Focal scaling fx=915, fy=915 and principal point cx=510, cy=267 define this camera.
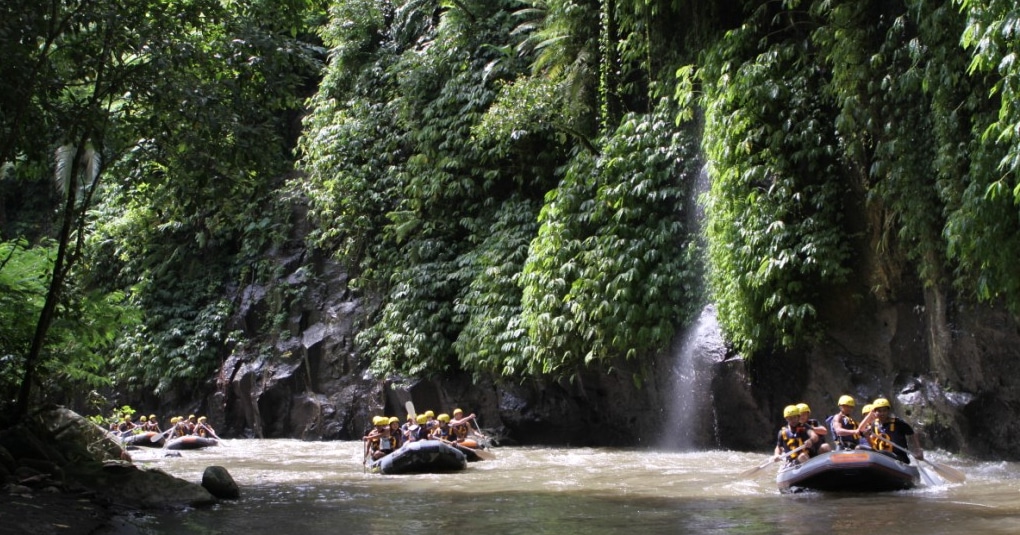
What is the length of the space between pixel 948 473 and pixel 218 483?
8256 millimetres

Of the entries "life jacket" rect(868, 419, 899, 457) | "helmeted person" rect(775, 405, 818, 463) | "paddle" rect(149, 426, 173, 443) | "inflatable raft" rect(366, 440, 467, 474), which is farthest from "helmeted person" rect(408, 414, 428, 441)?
"paddle" rect(149, 426, 173, 443)

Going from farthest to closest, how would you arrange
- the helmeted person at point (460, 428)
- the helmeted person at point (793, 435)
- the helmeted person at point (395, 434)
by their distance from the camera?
the helmeted person at point (460, 428)
the helmeted person at point (395, 434)
the helmeted person at point (793, 435)

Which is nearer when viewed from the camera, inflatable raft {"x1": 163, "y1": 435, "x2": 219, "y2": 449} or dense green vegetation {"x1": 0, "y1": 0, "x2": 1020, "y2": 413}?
dense green vegetation {"x1": 0, "y1": 0, "x2": 1020, "y2": 413}

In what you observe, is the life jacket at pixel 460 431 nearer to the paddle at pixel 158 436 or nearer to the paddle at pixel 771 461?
the paddle at pixel 771 461

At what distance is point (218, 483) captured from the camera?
10375 millimetres

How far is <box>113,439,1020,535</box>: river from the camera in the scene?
784cm

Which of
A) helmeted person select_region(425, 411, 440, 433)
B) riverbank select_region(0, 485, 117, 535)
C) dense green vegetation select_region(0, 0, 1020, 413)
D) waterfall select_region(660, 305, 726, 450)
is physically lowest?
riverbank select_region(0, 485, 117, 535)

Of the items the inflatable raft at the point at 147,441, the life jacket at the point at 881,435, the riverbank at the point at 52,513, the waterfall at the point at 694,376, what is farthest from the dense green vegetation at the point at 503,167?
the inflatable raft at the point at 147,441

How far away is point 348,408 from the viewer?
2319 cm

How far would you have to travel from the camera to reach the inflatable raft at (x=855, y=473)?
9594 mm

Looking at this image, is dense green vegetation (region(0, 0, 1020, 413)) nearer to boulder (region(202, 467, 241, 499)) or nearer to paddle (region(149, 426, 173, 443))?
boulder (region(202, 467, 241, 499))

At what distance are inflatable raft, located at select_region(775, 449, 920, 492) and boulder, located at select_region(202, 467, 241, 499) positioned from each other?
20.8ft

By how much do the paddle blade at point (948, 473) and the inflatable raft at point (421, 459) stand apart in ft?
22.7

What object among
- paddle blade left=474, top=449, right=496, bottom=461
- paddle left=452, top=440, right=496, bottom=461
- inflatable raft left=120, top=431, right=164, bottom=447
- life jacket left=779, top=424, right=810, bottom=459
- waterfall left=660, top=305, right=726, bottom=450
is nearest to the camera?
life jacket left=779, top=424, right=810, bottom=459
